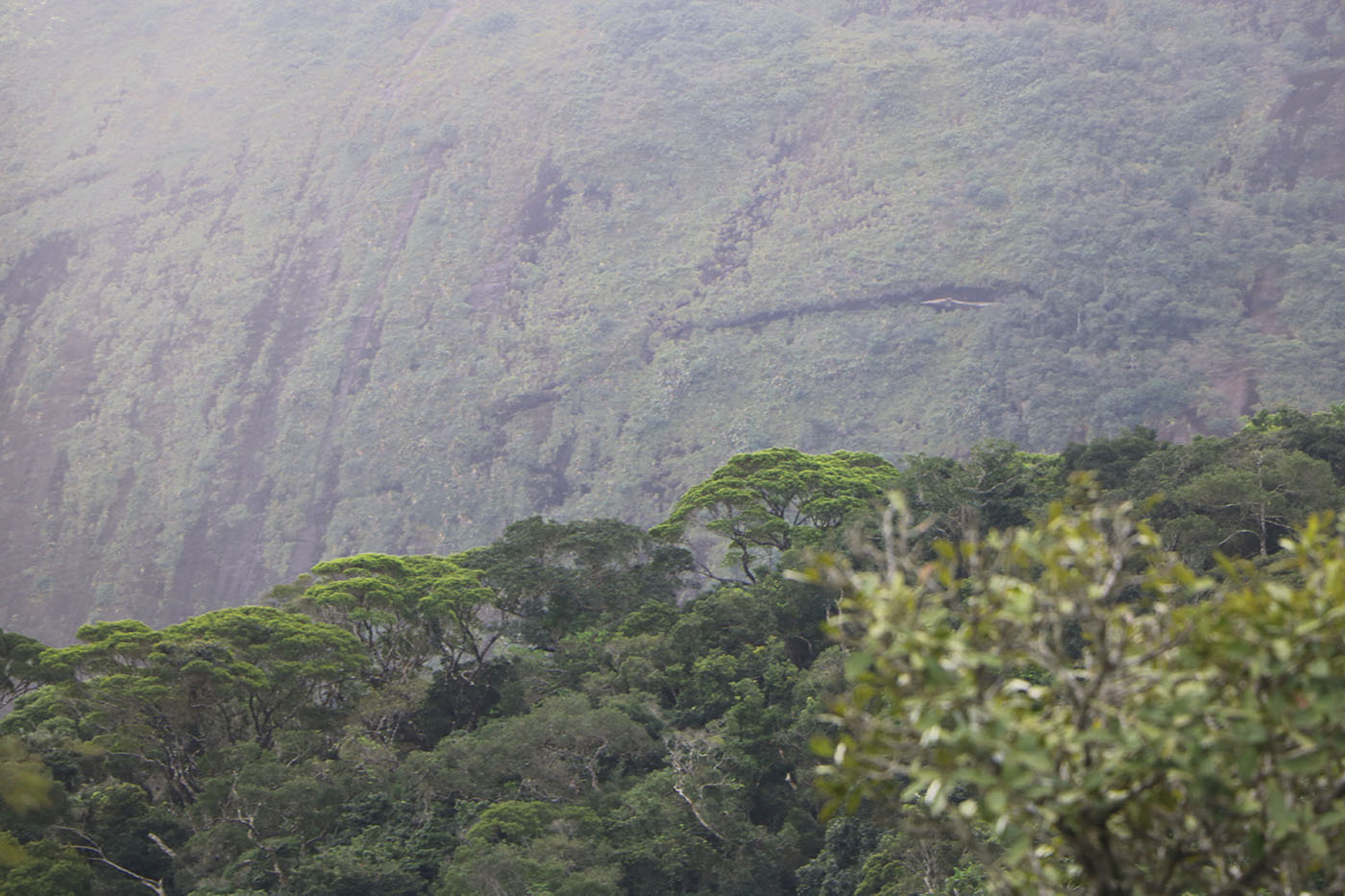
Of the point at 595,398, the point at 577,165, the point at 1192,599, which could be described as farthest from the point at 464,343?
the point at 1192,599

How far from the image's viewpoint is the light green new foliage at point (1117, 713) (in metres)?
4.58

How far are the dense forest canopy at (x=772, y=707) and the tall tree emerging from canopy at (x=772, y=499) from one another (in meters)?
0.13

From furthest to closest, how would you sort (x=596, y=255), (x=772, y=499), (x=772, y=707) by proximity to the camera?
(x=596, y=255) → (x=772, y=499) → (x=772, y=707)

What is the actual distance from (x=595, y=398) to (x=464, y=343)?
11521 millimetres

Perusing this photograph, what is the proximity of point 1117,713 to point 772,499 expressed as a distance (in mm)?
29298

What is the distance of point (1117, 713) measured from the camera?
482cm

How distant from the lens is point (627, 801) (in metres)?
22.2

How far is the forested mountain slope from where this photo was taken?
7681cm

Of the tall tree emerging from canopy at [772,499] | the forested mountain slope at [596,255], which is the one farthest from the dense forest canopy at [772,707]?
the forested mountain slope at [596,255]

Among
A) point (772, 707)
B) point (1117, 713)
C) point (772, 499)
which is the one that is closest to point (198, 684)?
point (772, 707)

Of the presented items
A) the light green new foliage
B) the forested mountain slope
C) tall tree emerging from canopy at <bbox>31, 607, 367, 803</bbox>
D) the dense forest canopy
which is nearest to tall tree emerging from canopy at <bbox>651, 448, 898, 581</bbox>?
the dense forest canopy

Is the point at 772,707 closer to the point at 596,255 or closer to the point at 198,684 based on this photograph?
the point at 198,684

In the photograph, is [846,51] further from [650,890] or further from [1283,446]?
[650,890]

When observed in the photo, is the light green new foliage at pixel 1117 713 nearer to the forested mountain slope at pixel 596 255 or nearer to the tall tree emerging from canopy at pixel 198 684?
the tall tree emerging from canopy at pixel 198 684
